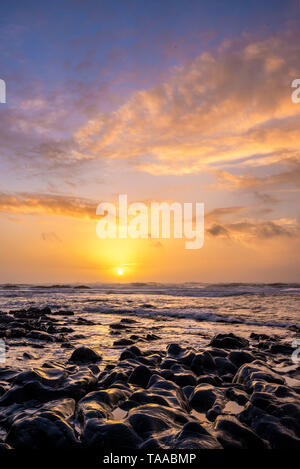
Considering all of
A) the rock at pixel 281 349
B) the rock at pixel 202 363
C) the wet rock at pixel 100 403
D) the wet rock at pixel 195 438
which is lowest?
the rock at pixel 281 349

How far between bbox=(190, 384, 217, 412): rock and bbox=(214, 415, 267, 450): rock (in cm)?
102

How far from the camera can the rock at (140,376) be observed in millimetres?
4992

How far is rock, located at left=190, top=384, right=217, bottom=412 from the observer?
4145mm

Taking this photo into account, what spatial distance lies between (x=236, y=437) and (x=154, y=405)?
1.09 metres

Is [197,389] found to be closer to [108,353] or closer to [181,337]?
[108,353]

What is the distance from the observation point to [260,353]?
288 inches

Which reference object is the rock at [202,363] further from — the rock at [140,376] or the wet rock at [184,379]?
the rock at [140,376]

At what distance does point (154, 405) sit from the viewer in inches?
144

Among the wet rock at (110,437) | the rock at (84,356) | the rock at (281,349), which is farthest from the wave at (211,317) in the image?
the wet rock at (110,437)

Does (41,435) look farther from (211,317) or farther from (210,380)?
(211,317)

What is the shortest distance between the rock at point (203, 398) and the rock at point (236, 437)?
102 centimetres

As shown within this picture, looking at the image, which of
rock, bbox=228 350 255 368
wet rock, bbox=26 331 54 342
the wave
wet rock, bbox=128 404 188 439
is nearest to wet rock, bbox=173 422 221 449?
wet rock, bbox=128 404 188 439
